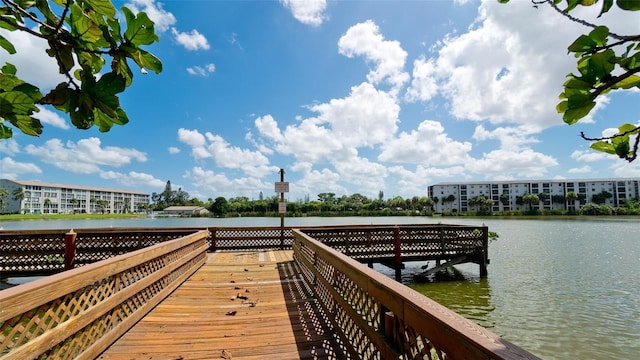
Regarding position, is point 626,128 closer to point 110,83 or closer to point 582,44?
point 582,44

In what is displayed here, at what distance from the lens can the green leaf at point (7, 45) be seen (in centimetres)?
117

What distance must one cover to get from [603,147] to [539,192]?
118438 mm

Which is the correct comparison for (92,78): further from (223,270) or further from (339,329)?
(223,270)

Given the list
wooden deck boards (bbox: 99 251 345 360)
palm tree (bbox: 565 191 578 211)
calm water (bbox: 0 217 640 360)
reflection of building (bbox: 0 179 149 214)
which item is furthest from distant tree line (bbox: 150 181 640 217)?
wooden deck boards (bbox: 99 251 345 360)

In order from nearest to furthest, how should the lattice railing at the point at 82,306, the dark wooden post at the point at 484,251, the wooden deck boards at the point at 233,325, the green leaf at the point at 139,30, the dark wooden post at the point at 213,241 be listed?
the green leaf at the point at 139,30
the lattice railing at the point at 82,306
the wooden deck boards at the point at 233,325
the dark wooden post at the point at 213,241
the dark wooden post at the point at 484,251

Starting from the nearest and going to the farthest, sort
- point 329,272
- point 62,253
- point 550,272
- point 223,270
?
point 329,272, point 223,270, point 62,253, point 550,272

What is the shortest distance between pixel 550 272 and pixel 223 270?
1421 cm

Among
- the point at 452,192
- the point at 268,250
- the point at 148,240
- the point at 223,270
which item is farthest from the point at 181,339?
the point at 452,192

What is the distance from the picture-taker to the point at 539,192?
98.6m

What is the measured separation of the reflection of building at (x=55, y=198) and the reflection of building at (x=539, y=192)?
127 metres

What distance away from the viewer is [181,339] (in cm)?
371

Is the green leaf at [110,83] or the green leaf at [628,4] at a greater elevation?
the green leaf at [628,4]

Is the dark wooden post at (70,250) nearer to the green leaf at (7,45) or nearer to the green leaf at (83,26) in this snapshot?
the green leaf at (7,45)

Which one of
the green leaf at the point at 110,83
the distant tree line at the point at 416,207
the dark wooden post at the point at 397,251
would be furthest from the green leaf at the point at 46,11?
the distant tree line at the point at 416,207
